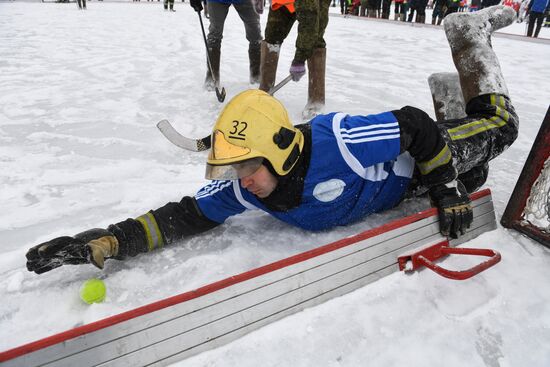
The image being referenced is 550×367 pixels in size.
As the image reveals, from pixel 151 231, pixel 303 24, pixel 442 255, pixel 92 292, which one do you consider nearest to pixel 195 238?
pixel 151 231

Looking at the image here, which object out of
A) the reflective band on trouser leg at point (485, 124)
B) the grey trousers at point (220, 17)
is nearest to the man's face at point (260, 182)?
the reflective band on trouser leg at point (485, 124)

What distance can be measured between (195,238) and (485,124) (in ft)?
4.77

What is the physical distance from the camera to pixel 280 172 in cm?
143

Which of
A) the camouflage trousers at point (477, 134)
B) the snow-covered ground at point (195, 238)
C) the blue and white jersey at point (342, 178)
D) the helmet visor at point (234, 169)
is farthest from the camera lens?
the camouflage trousers at point (477, 134)

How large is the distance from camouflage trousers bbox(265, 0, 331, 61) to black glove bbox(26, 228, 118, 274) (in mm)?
2042

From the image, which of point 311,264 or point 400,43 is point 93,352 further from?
point 400,43

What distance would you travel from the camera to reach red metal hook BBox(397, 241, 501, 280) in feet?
4.43

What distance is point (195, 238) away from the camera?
1.77 metres

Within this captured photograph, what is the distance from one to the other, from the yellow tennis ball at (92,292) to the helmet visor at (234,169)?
1.85 ft

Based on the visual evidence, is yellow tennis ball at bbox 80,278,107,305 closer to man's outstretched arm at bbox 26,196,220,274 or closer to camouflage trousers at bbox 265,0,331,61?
man's outstretched arm at bbox 26,196,220,274

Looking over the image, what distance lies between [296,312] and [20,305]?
0.99m

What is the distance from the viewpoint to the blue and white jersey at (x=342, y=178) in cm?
155

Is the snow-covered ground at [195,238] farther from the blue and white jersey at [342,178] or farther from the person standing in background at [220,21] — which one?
Answer: the person standing in background at [220,21]

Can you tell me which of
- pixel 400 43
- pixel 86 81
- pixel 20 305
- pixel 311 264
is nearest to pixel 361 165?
pixel 311 264
